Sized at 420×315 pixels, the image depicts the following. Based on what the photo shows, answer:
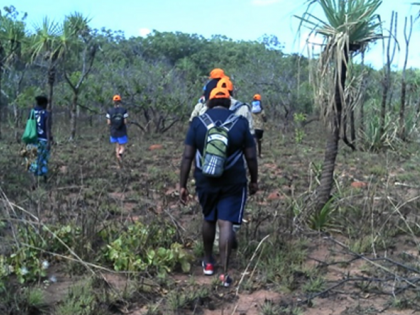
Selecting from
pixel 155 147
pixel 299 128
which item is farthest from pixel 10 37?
pixel 299 128

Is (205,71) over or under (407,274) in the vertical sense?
over

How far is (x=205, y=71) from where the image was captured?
3781 centimetres

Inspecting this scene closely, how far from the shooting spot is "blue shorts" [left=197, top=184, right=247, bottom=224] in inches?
174

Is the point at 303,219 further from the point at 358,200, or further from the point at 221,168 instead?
the point at 221,168

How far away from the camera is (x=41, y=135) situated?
26.5ft

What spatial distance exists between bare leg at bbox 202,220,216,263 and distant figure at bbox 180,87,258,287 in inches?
2.6

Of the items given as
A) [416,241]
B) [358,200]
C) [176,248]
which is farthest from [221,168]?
[358,200]

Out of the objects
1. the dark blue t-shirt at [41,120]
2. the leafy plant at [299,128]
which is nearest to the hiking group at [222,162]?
the dark blue t-shirt at [41,120]

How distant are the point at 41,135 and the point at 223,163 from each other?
461cm

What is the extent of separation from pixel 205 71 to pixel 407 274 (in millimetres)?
34030

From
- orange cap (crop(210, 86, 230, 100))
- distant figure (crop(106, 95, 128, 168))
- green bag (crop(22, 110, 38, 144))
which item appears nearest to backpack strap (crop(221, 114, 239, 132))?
orange cap (crop(210, 86, 230, 100))

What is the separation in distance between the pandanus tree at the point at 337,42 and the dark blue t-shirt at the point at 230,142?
5.27ft

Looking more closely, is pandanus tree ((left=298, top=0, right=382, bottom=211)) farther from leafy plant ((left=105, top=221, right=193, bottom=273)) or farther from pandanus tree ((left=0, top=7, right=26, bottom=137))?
pandanus tree ((left=0, top=7, right=26, bottom=137))

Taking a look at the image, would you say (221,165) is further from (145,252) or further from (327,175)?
(327,175)
